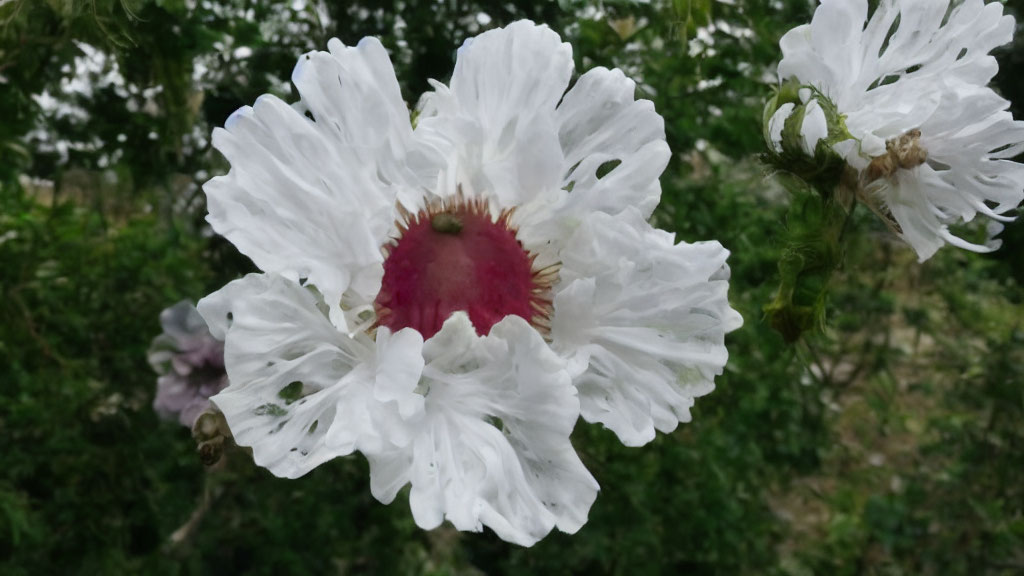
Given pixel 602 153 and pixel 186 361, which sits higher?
pixel 602 153

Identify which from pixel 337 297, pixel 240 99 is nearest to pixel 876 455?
pixel 240 99

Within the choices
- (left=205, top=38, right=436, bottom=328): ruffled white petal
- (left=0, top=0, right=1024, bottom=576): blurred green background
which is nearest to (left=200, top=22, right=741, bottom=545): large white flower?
(left=205, top=38, right=436, bottom=328): ruffled white petal

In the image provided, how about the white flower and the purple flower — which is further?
the purple flower

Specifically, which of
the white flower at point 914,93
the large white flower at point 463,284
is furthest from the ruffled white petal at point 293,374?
the white flower at point 914,93

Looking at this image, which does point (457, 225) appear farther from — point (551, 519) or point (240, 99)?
point (240, 99)

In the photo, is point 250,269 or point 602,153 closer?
point 602,153

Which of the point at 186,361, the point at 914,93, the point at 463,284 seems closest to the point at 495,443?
the point at 463,284

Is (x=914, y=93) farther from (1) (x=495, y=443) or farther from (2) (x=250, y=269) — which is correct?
(2) (x=250, y=269)

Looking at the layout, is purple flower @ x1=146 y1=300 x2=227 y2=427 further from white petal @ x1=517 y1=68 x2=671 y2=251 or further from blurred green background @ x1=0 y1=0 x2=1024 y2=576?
white petal @ x1=517 y1=68 x2=671 y2=251
